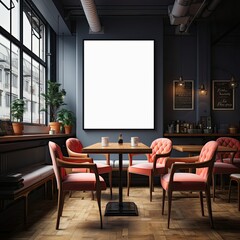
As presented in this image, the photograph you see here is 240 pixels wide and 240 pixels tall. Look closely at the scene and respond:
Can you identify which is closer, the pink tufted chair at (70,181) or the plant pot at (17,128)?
the pink tufted chair at (70,181)

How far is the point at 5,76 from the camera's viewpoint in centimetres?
439

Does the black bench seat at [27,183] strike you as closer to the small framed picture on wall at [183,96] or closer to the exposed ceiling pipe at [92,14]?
the exposed ceiling pipe at [92,14]

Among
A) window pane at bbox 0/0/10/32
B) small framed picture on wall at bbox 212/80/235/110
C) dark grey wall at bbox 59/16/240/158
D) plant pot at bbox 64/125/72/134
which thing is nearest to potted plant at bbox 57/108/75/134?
plant pot at bbox 64/125/72/134

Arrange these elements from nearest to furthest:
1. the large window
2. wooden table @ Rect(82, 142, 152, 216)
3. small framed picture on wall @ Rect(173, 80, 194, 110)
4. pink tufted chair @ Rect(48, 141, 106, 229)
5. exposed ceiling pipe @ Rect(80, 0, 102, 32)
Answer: pink tufted chair @ Rect(48, 141, 106, 229)
wooden table @ Rect(82, 142, 152, 216)
the large window
exposed ceiling pipe @ Rect(80, 0, 102, 32)
small framed picture on wall @ Rect(173, 80, 194, 110)

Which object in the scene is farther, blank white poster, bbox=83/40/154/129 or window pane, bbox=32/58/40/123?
blank white poster, bbox=83/40/154/129

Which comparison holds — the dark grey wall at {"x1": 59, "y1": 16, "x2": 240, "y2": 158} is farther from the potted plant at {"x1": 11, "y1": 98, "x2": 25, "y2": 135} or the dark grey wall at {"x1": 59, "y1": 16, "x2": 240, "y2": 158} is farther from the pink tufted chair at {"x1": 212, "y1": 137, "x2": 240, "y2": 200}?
the potted plant at {"x1": 11, "y1": 98, "x2": 25, "y2": 135}

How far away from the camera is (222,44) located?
6.98m

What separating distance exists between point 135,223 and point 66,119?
3375 mm

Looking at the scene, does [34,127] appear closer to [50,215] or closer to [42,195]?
[42,195]

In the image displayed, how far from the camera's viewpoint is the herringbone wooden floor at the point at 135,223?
310 cm

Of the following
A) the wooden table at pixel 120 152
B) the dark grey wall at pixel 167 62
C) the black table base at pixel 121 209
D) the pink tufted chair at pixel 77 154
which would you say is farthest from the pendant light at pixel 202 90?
the black table base at pixel 121 209

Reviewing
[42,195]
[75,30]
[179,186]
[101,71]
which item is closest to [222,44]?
[101,71]

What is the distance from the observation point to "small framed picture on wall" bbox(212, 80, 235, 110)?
693 cm

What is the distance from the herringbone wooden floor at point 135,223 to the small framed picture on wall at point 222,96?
283 cm
